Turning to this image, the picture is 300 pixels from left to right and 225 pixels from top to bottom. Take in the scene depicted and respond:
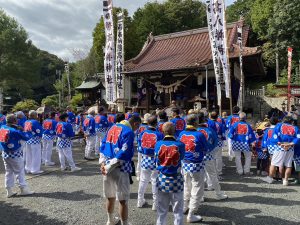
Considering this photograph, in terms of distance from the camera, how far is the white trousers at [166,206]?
4039 mm

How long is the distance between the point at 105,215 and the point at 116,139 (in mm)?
1677

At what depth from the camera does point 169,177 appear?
4.01m

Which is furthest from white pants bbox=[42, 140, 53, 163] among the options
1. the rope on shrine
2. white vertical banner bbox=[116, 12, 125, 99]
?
the rope on shrine

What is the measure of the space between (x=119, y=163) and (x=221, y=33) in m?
8.46

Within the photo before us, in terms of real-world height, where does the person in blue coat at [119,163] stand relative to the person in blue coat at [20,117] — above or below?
below

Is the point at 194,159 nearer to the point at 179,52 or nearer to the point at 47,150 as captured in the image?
the point at 47,150

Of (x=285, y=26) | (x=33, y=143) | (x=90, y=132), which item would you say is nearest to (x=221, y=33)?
(x=90, y=132)

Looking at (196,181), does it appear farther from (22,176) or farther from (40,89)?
(40,89)

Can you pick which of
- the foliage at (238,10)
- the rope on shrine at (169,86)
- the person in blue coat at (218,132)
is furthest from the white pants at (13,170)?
the foliage at (238,10)

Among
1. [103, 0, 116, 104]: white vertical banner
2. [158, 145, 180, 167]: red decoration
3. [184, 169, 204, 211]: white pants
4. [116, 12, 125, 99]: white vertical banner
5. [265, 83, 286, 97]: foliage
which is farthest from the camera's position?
[265, 83, 286, 97]: foliage

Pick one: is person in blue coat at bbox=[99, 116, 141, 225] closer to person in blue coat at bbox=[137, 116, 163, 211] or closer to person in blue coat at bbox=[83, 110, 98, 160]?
person in blue coat at bbox=[137, 116, 163, 211]

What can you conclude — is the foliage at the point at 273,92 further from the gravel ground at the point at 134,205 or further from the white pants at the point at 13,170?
the white pants at the point at 13,170

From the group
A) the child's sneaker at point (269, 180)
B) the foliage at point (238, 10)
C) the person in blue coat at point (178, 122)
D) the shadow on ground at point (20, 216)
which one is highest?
the foliage at point (238, 10)

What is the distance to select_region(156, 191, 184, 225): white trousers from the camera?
159 inches
